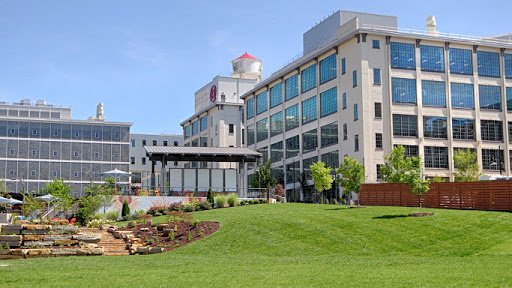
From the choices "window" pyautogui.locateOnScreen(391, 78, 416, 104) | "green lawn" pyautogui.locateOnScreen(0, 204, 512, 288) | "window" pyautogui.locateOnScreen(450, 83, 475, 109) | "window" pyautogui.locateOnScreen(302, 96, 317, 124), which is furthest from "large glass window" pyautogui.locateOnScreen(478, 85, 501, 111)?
"green lawn" pyautogui.locateOnScreen(0, 204, 512, 288)

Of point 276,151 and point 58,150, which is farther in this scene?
point 58,150

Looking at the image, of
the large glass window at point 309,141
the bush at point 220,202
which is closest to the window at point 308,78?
the large glass window at point 309,141

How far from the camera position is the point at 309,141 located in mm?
74125

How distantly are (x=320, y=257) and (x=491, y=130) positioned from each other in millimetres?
48654

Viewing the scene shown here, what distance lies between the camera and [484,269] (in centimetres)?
1781

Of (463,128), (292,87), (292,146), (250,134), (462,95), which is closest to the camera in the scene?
(463,128)

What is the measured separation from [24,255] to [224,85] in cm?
7483

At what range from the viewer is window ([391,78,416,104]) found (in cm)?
6350

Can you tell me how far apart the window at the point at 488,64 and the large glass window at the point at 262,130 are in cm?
3098

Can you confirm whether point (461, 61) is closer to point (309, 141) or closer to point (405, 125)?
point (405, 125)

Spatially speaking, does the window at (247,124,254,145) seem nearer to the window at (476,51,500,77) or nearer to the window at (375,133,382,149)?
the window at (375,133,382,149)

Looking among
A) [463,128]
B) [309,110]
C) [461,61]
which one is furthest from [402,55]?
[309,110]

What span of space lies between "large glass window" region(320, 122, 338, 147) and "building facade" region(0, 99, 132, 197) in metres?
41.7

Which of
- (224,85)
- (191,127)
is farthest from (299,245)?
(191,127)
